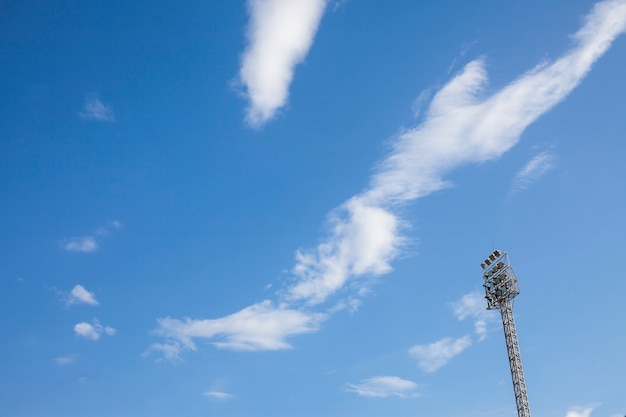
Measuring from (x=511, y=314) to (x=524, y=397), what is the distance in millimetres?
10603

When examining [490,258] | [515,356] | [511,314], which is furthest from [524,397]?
[490,258]

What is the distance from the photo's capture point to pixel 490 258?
71.9 m

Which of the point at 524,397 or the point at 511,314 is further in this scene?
the point at 511,314

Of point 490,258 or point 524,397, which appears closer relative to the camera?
point 524,397

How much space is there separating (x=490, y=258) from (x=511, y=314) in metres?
8.11

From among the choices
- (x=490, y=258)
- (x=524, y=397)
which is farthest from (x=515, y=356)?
(x=490, y=258)

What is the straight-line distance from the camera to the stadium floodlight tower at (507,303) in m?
63.3

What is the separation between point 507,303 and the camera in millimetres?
68875

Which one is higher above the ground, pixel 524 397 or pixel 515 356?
pixel 515 356

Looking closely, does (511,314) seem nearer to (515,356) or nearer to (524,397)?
(515,356)

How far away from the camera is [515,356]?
65.2 m

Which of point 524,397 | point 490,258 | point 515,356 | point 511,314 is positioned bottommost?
point 524,397

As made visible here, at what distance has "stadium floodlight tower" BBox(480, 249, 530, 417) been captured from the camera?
63.3 metres

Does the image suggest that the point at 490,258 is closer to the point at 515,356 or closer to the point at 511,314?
the point at 511,314
